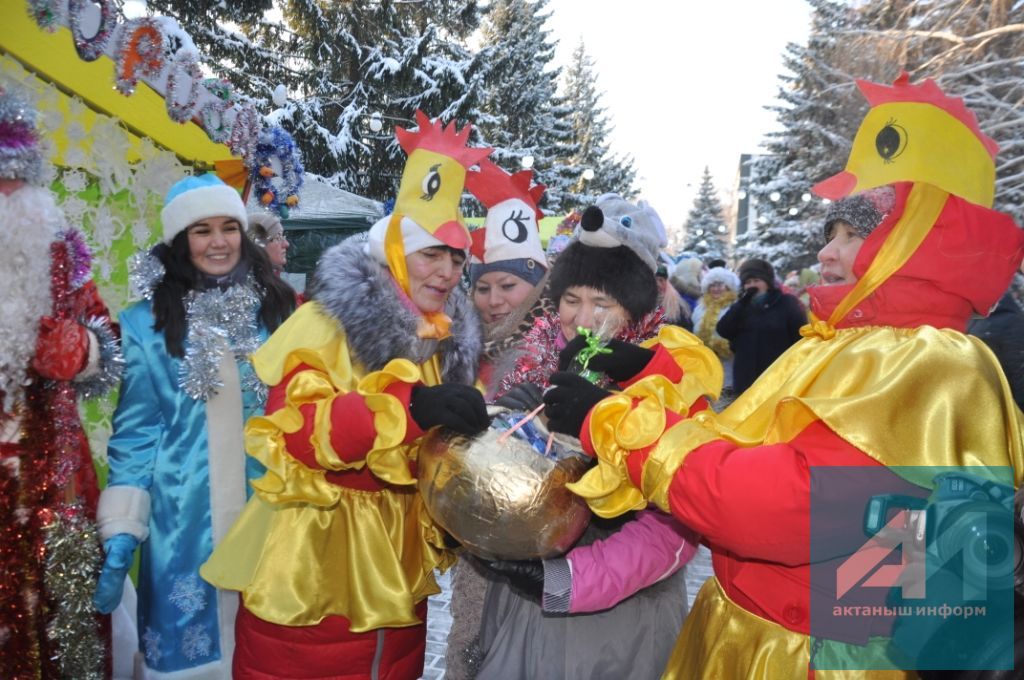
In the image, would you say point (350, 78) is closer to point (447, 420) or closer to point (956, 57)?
point (956, 57)

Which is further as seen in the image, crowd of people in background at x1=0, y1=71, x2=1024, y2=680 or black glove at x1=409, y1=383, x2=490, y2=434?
black glove at x1=409, y1=383, x2=490, y2=434

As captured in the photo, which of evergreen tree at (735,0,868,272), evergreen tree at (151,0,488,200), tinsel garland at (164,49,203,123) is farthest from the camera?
evergreen tree at (735,0,868,272)

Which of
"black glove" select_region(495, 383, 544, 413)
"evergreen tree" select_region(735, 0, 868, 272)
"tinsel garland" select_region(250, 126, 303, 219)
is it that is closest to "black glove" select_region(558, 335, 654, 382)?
"black glove" select_region(495, 383, 544, 413)

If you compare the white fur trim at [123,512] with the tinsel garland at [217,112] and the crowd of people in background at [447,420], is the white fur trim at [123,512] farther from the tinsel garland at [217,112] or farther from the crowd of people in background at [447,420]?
the tinsel garland at [217,112]

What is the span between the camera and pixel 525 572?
71.2 inches

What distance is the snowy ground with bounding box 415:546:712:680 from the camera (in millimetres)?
3744

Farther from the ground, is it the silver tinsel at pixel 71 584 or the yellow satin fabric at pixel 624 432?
the yellow satin fabric at pixel 624 432


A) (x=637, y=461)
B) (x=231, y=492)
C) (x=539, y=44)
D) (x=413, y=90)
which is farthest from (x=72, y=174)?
(x=539, y=44)

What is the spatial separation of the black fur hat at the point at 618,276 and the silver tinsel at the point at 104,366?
1683mm

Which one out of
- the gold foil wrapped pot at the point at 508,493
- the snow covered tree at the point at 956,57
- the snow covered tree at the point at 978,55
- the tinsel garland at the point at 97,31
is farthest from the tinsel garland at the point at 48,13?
the snow covered tree at the point at 978,55

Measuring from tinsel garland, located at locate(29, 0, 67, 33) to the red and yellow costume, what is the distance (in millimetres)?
3496

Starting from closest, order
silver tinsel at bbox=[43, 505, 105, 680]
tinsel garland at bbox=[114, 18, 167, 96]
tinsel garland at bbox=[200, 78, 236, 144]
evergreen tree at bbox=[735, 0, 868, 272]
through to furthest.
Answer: silver tinsel at bbox=[43, 505, 105, 680] < tinsel garland at bbox=[114, 18, 167, 96] < tinsel garland at bbox=[200, 78, 236, 144] < evergreen tree at bbox=[735, 0, 868, 272]

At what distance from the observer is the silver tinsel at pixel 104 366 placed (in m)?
2.67

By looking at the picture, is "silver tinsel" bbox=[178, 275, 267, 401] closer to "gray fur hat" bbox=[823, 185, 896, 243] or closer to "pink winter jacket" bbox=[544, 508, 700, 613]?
"pink winter jacket" bbox=[544, 508, 700, 613]
